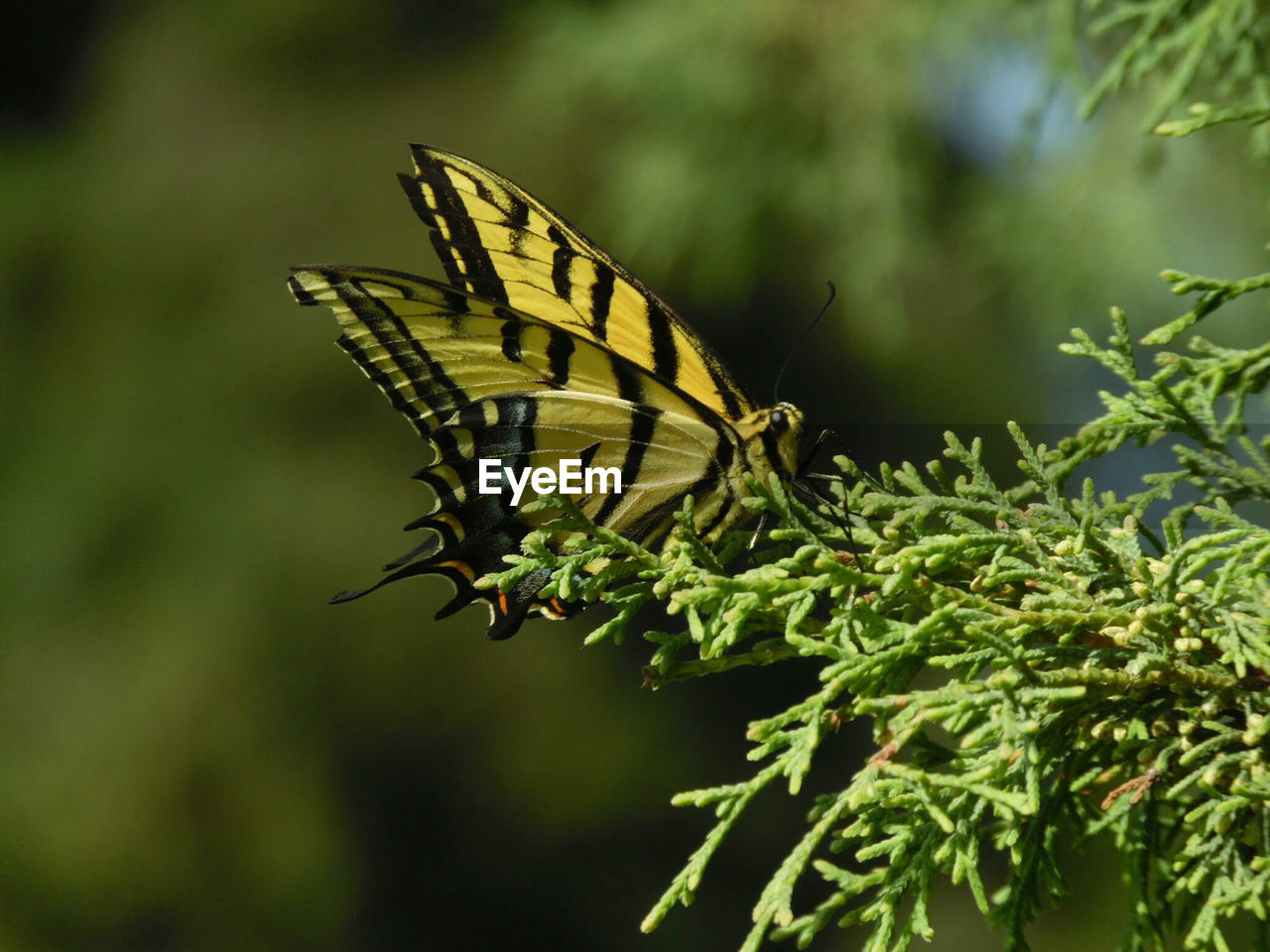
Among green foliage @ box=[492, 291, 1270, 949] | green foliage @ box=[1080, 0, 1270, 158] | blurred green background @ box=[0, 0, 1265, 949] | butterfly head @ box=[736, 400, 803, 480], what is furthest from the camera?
blurred green background @ box=[0, 0, 1265, 949]

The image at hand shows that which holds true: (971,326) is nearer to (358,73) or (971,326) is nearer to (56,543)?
(358,73)

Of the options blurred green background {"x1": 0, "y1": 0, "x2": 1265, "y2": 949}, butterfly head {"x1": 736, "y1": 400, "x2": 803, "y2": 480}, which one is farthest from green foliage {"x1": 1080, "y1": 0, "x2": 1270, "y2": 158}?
blurred green background {"x1": 0, "y1": 0, "x2": 1265, "y2": 949}

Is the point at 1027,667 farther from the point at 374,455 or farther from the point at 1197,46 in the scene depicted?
the point at 374,455

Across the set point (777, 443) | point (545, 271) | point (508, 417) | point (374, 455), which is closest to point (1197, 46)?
point (777, 443)

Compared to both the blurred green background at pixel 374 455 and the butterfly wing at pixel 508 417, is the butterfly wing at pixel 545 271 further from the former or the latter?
the blurred green background at pixel 374 455

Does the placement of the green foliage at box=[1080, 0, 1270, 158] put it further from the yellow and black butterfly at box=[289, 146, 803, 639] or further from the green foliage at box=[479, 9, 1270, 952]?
the yellow and black butterfly at box=[289, 146, 803, 639]

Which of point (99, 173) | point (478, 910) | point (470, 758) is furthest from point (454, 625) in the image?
point (99, 173)

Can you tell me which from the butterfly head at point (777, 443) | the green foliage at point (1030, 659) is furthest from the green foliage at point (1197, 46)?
the butterfly head at point (777, 443)
